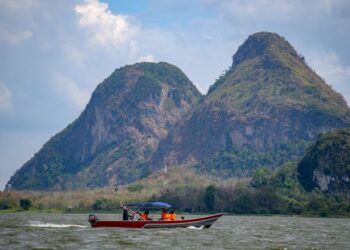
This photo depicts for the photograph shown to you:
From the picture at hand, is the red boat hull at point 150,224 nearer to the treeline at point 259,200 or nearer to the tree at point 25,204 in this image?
the treeline at point 259,200

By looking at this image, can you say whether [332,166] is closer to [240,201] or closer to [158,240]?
[240,201]

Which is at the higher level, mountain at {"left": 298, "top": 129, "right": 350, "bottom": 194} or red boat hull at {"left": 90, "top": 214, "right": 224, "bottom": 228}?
mountain at {"left": 298, "top": 129, "right": 350, "bottom": 194}

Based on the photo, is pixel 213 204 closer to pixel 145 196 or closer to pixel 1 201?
pixel 145 196

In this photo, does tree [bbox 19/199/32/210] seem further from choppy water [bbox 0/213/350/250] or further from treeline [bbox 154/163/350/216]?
choppy water [bbox 0/213/350/250]

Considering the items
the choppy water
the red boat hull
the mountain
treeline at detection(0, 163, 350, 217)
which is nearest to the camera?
the choppy water

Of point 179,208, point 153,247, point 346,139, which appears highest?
point 346,139

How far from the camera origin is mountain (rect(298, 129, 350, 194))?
7579 inches

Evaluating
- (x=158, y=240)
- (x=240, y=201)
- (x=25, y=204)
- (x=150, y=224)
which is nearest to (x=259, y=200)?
(x=240, y=201)

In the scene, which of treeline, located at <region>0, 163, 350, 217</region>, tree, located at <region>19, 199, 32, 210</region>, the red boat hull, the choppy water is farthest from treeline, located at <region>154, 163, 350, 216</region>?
the choppy water

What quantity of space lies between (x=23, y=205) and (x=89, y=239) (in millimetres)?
118515

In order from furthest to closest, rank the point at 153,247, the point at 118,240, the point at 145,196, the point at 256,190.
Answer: the point at 145,196 → the point at 256,190 → the point at 118,240 → the point at 153,247

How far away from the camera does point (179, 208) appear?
17112 cm

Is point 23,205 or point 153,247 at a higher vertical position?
point 23,205

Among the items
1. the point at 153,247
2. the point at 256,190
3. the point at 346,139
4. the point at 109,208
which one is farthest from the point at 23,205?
the point at 153,247
